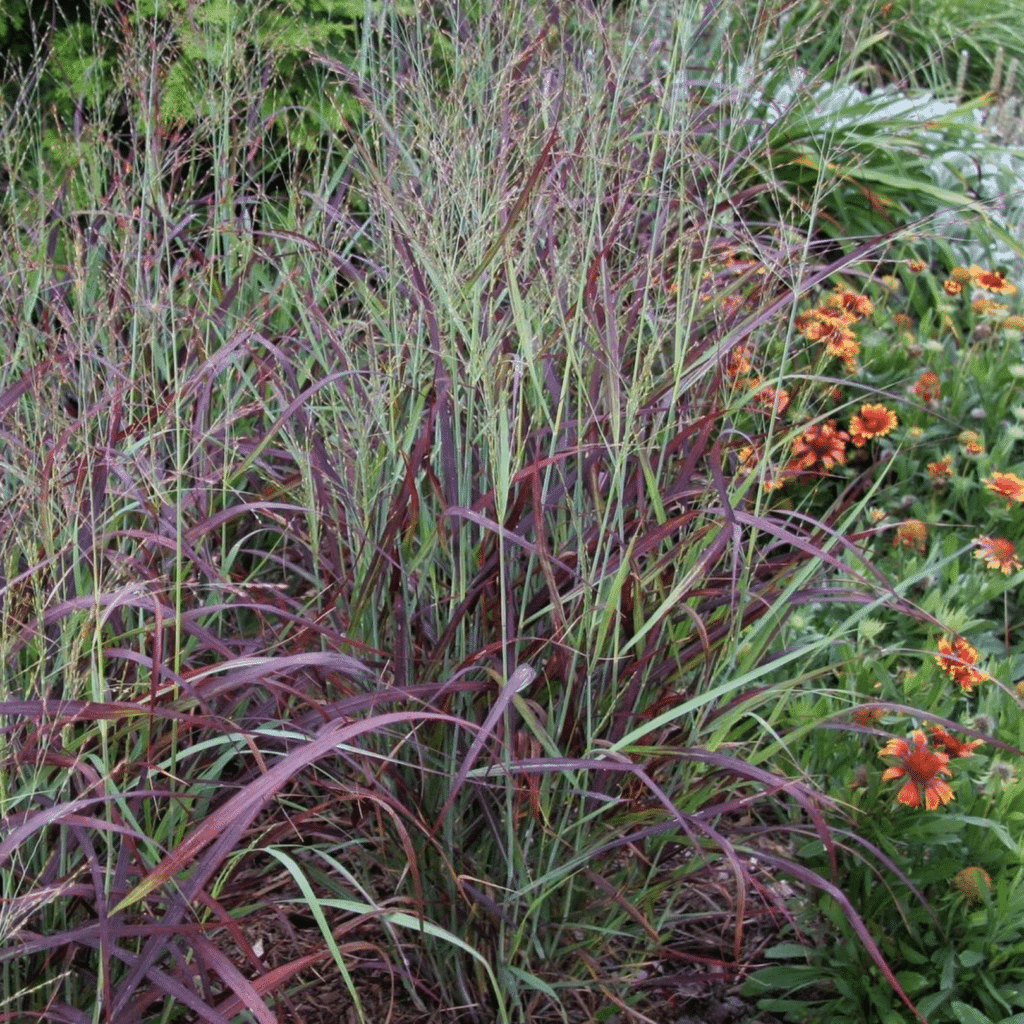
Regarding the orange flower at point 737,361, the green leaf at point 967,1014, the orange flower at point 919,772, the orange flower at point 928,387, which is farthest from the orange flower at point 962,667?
the orange flower at point 928,387

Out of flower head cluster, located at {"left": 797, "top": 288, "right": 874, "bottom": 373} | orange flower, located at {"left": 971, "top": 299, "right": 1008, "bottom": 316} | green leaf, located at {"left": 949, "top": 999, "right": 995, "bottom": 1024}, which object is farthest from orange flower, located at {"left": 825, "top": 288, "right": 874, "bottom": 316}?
green leaf, located at {"left": 949, "top": 999, "right": 995, "bottom": 1024}

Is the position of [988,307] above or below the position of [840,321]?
below

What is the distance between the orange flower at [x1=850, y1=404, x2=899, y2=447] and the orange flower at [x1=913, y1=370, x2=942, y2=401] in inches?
9.8

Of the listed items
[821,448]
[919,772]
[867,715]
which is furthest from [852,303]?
[919,772]

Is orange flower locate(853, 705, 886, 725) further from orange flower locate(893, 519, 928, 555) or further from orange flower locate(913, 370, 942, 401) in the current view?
orange flower locate(913, 370, 942, 401)

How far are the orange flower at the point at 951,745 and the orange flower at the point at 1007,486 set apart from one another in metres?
0.90

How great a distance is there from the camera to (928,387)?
3131 mm

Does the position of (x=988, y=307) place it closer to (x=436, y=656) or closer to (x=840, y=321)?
(x=840, y=321)

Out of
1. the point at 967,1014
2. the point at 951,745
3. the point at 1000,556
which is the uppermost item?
the point at 951,745

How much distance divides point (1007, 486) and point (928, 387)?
0.51m

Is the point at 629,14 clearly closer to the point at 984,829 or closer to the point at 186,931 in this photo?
the point at 984,829

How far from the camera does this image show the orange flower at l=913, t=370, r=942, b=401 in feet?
10.2

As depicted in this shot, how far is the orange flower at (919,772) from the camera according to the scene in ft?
5.83

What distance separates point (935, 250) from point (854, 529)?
55.1 inches
